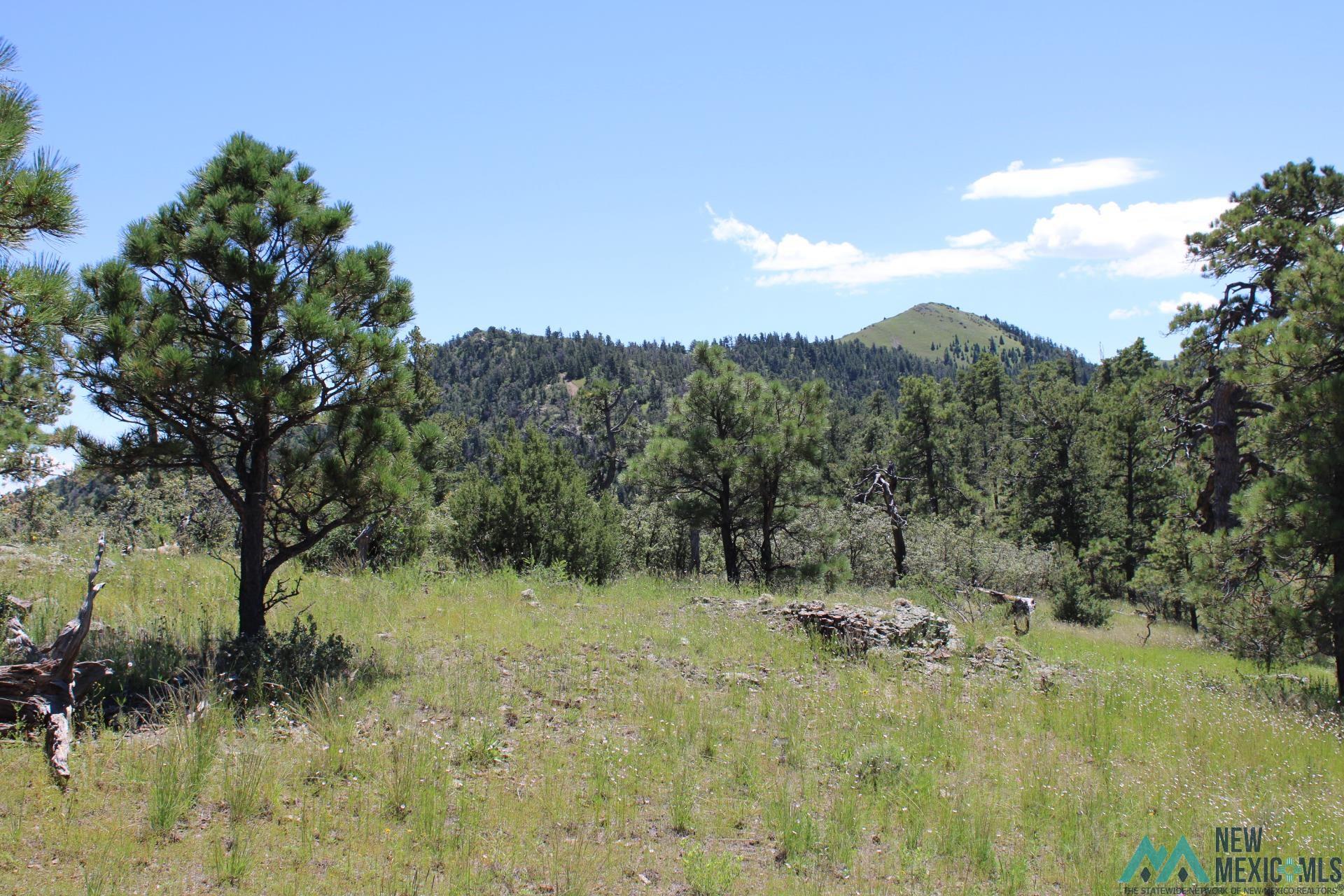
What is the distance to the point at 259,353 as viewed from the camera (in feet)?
21.6

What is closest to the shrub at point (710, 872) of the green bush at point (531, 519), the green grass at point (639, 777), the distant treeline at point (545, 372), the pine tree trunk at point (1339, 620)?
the green grass at point (639, 777)

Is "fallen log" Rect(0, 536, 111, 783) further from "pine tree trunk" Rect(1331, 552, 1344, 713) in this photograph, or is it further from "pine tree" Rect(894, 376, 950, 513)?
"pine tree" Rect(894, 376, 950, 513)

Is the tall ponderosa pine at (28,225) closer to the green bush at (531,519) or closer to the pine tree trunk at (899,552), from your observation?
the green bush at (531,519)

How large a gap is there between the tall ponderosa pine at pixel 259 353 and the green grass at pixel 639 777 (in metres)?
1.82

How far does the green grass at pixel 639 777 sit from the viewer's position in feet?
13.1

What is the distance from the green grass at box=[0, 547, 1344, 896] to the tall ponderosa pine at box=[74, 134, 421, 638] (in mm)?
1823

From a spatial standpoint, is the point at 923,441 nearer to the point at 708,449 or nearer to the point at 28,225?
the point at 708,449

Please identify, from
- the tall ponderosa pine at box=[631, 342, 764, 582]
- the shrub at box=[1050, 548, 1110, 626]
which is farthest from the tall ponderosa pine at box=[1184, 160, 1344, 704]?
the shrub at box=[1050, 548, 1110, 626]

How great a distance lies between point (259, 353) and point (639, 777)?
5.12m

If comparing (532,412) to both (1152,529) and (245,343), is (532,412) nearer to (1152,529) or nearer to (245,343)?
(1152,529)

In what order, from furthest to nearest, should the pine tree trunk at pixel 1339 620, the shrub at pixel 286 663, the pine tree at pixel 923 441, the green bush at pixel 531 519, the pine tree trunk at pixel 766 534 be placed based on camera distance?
the pine tree at pixel 923 441
the green bush at pixel 531 519
the pine tree trunk at pixel 766 534
the pine tree trunk at pixel 1339 620
the shrub at pixel 286 663

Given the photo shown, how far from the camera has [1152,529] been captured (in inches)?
1308

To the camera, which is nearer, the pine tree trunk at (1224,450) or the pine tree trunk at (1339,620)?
the pine tree trunk at (1339,620)

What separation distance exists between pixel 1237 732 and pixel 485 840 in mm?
7263
